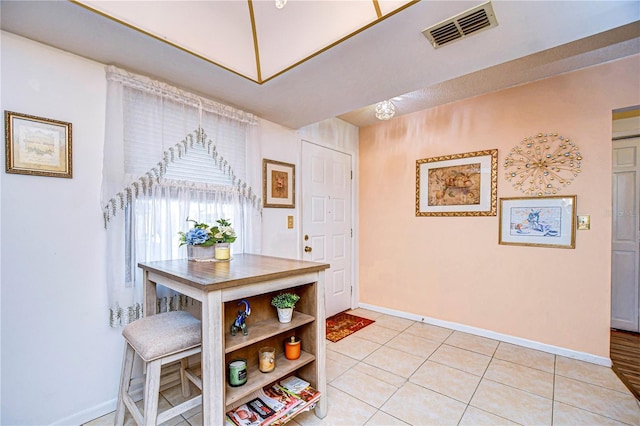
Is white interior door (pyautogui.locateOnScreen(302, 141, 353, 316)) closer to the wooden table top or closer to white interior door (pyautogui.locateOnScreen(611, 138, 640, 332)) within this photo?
the wooden table top

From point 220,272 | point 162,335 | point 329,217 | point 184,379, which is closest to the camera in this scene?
point 162,335

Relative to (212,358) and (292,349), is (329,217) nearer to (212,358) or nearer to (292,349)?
(292,349)

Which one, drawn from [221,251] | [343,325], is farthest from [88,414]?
[343,325]

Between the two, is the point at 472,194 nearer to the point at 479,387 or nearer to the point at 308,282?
the point at 479,387

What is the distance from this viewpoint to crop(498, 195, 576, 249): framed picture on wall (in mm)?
2473

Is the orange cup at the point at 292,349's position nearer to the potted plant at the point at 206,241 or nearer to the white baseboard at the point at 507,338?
the potted plant at the point at 206,241

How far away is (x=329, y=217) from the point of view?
3.46m

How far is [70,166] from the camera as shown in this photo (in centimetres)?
162

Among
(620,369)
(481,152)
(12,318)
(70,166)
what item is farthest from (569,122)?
(12,318)

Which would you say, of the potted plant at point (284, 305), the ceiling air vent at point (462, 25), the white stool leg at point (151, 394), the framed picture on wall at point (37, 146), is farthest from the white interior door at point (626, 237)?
Answer: the framed picture on wall at point (37, 146)

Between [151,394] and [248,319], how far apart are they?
57 centimetres

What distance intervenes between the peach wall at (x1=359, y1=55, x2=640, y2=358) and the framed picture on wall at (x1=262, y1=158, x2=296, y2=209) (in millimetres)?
1320

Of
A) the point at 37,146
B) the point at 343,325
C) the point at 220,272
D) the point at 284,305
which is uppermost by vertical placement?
the point at 37,146

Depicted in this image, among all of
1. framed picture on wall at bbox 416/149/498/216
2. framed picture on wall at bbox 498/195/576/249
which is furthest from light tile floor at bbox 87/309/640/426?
framed picture on wall at bbox 416/149/498/216
